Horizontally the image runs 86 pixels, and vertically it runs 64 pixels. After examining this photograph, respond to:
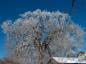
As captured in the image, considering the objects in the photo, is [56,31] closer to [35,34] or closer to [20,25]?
[35,34]

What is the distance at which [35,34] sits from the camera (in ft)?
166

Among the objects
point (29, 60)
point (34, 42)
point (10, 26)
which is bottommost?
point (29, 60)

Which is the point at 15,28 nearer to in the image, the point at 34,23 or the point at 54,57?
the point at 34,23

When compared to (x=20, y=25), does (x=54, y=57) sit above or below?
below

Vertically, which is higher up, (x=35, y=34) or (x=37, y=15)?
(x=37, y=15)

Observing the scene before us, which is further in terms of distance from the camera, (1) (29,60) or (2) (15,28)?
(2) (15,28)

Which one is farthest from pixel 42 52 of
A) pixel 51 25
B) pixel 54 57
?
pixel 51 25

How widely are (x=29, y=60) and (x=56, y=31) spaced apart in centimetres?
707

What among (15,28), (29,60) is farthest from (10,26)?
(29,60)

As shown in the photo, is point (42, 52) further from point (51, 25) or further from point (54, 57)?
point (51, 25)

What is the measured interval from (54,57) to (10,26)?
10.5 m

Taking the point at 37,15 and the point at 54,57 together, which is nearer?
the point at 54,57

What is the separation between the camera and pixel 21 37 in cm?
5091

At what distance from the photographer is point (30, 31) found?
5103cm
